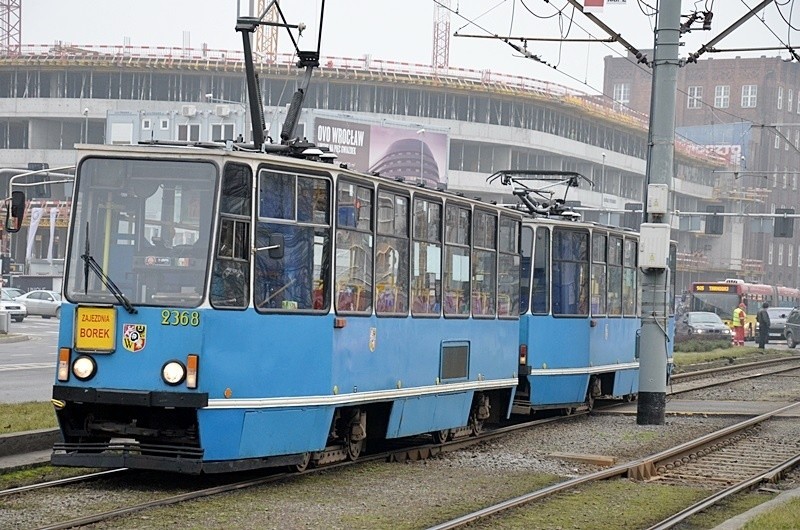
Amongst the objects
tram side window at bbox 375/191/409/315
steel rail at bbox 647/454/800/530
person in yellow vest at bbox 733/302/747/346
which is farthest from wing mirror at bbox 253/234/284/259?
person in yellow vest at bbox 733/302/747/346

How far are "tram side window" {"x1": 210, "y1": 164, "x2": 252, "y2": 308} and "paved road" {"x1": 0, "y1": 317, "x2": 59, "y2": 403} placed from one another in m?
8.57

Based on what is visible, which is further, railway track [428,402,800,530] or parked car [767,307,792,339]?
parked car [767,307,792,339]

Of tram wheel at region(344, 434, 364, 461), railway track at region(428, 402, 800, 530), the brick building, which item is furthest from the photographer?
the brick building

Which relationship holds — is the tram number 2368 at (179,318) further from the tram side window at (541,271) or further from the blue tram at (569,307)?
the tram side window at (541,271)

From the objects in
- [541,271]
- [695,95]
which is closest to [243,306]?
[541,271]

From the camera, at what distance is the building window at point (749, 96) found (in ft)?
400

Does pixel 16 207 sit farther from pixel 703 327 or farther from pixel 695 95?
pixel 695 95

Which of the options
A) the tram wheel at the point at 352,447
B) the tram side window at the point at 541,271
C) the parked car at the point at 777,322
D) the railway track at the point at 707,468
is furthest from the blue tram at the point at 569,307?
the parked car at the point at 777,322

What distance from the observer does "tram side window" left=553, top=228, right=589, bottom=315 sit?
65.3ft

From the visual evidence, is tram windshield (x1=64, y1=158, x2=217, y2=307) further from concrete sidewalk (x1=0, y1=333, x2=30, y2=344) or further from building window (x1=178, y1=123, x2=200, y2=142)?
building window (x1=178, y1=123, x2=200, y2=142)

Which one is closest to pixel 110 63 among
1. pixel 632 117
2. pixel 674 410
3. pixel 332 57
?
pixel 332 57

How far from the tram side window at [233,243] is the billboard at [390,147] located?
200 feet

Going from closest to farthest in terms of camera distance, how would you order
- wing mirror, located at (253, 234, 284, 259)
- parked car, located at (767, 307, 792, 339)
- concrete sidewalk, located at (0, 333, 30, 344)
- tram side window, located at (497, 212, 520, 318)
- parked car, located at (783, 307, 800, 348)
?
wing mirror, located at (253, 234, 284, 259)
tram side window, located at (497, 212, 520, 318)
concrete sidewalk, located at (0, 333, 30, 344)
parked car, located at (783, 307, 800, 348)
parked car, located at (767, 307, 792, 339)

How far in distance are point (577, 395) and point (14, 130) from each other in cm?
6998
